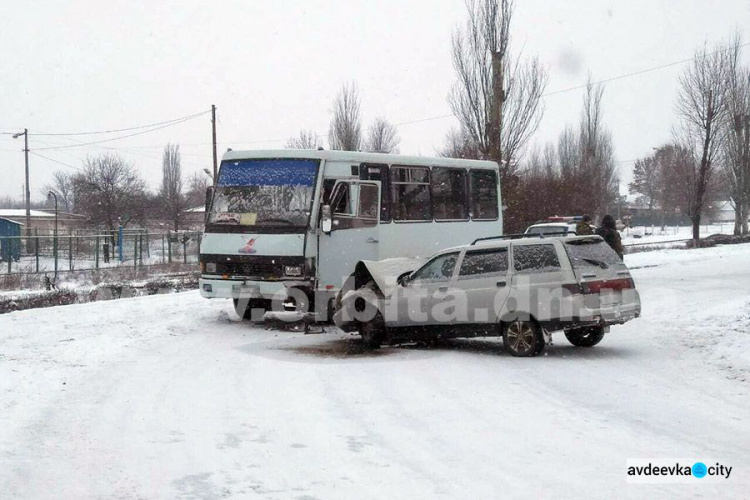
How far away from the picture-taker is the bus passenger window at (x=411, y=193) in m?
17.1

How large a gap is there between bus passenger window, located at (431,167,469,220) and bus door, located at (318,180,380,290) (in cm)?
229

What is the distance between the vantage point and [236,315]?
56.5 feet

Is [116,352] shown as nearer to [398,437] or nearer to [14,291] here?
[398,437]

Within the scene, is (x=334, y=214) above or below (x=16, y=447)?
above

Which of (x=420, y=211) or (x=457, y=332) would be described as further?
(x=420, y=211)

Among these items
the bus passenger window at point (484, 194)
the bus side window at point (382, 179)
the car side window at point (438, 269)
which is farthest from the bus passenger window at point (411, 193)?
the car side window at point (438, 269)

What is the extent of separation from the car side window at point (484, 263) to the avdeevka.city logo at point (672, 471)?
5978 millimetres

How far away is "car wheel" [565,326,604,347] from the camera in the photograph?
41.2ft

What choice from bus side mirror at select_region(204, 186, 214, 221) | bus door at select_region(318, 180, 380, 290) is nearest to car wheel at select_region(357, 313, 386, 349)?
bus door at select_region(318, 180, 380, 290)

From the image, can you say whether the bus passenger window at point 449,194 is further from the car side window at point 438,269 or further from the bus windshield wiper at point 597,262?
the bus windshield wiper at point 597,262

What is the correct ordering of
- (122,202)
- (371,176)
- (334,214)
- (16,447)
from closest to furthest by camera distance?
(16,447), (334,214), (371,176), (122,202)

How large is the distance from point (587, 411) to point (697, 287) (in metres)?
14.5

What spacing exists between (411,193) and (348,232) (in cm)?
244

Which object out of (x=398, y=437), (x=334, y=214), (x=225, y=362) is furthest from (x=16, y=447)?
(x=334, y=214)
